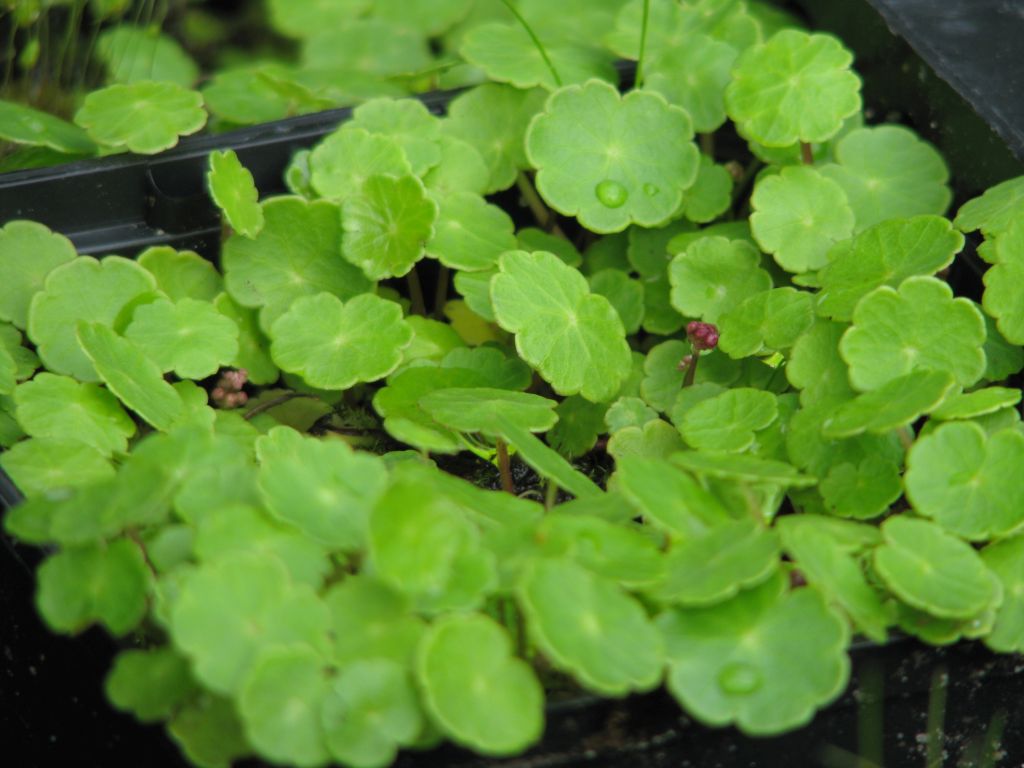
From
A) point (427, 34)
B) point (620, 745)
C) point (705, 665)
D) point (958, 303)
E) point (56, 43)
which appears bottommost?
point (56, 43)

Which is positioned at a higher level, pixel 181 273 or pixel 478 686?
pixel 478 686

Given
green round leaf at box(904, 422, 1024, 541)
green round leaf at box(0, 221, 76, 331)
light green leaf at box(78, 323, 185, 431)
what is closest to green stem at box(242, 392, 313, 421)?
light green leaf at box(78, 323, 185, 431)

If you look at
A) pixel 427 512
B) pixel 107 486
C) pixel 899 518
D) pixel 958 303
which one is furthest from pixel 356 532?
pixel 958 303

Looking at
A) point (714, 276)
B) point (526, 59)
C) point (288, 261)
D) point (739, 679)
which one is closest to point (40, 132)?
point (288, 261)

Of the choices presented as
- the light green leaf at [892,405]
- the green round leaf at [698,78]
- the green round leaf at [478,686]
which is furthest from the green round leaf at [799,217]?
the green round leaf at [478,686]

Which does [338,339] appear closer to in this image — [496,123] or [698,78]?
[496,123]

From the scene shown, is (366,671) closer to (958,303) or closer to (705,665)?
(705,665)

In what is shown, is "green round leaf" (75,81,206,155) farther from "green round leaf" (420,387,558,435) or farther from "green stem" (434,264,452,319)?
"green round leaf" (420,387,558,435)
